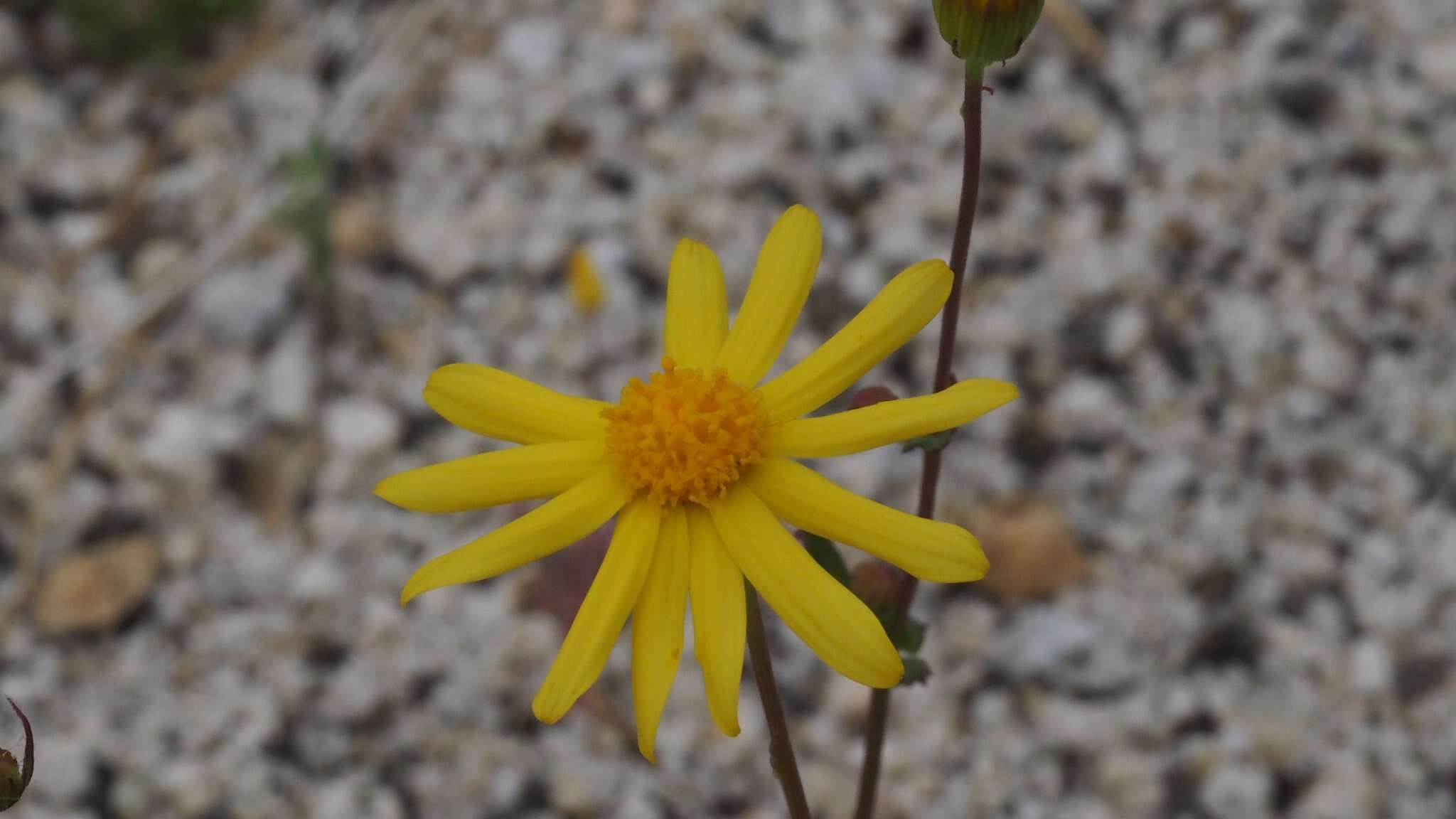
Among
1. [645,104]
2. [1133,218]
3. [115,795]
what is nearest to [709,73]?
[645,104]

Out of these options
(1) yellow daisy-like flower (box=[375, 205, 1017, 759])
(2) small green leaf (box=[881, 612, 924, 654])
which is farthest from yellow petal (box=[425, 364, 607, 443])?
(2) small green leaf (box=[881, 612, 924, 654])

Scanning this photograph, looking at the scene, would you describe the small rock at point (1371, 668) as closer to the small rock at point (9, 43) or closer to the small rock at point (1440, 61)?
the small rock at point (1440, 61)

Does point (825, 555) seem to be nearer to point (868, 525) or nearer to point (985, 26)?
point (868, 525)

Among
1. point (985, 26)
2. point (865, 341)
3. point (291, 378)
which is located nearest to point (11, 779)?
point (865, 341)

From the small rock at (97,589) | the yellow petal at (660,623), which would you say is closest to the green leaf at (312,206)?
the small rock at (97,589)

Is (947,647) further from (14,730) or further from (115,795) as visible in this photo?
(14,730)

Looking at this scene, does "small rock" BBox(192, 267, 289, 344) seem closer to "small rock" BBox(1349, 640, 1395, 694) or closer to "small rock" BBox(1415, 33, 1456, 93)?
"small rock" BBox(1349, 640, 1395, 694)

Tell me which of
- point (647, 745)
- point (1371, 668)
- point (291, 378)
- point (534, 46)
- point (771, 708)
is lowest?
point (647, 745)
